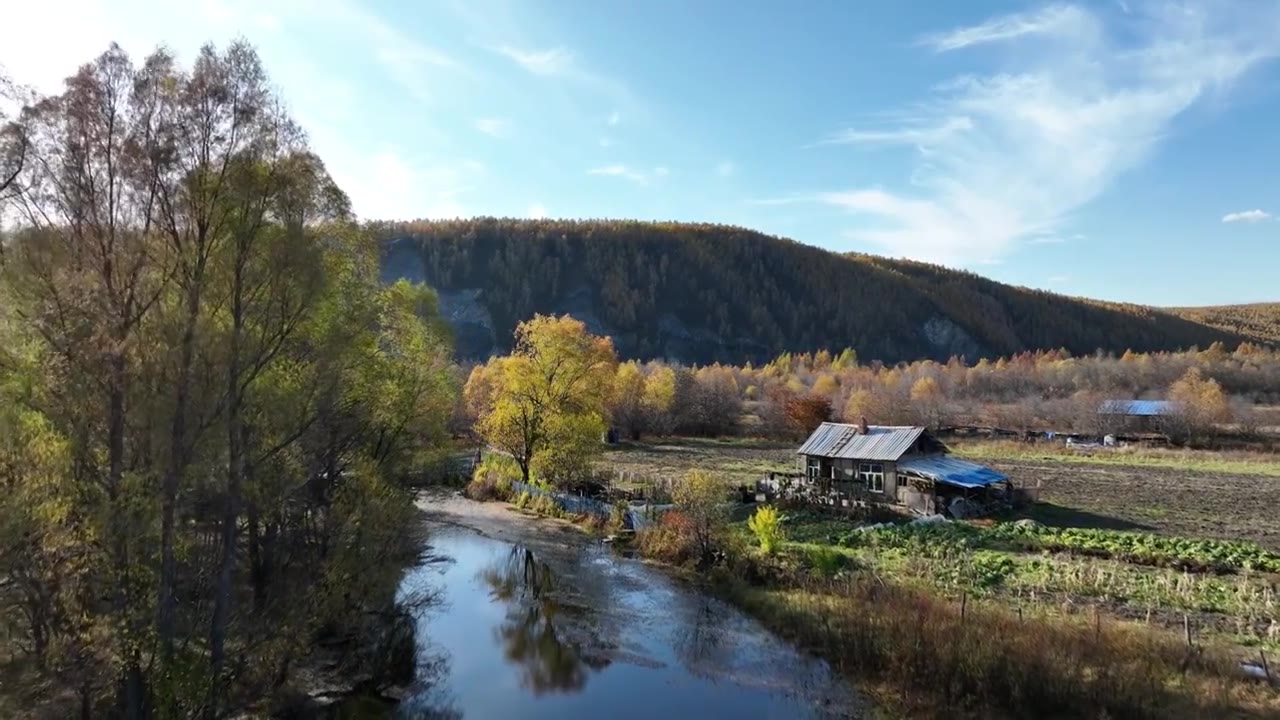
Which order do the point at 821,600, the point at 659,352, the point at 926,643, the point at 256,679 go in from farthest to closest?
the point at 659,352 < the point at 821,600 < the point at 926,643 < the point at 256,679

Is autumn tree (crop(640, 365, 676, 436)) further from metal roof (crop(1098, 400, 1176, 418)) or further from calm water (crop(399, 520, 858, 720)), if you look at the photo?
calm water (crop(399, 520, 858, 720))

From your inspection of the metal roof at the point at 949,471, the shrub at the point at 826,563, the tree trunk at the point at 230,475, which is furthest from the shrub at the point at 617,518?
the tree trunk at the point at 230,475

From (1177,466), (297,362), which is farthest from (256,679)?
(1177,466)

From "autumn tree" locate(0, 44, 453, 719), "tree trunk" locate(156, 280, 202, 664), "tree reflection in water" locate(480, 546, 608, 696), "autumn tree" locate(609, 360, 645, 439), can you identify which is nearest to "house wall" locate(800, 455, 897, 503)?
"tree reflection in water" locate(480, 546, 608, 696)

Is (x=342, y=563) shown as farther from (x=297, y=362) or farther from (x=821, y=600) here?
(x=821, y=600)

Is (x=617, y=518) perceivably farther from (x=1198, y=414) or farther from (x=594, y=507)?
(x=1198, y=414)

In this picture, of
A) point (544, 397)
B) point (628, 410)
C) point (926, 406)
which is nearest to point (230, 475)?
point (544, 397)

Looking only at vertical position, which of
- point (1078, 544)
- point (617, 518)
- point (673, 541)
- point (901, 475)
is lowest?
point (617, 518)
